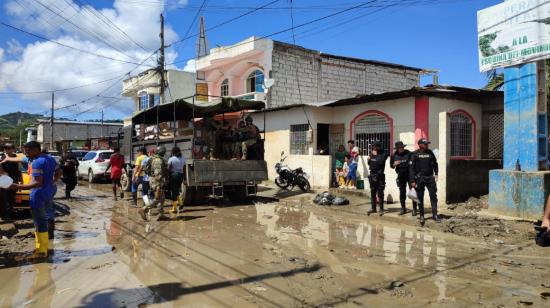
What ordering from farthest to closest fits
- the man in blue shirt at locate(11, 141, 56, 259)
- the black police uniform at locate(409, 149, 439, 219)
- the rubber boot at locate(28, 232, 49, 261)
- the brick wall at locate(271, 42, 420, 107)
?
the brick wall at locate(271, 42, 420, 107), the black police uniform at locate(409, 149, 439, 219), the rubber boot at locate(28, 232, 49, 261), the man in blue shirt at locate(11, 141, 56, 259)

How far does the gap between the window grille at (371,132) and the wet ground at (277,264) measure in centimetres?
509

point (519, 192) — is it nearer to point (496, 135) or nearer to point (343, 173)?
point (496, 135)

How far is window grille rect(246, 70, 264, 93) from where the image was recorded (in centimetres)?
2327

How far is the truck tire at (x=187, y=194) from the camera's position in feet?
40.1

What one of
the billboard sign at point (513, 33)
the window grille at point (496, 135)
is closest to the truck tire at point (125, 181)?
the billboard sign at point (513, 33)

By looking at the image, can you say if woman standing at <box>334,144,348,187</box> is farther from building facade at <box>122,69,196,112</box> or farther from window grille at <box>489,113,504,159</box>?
building facade at <box>122,69,196,112</box>

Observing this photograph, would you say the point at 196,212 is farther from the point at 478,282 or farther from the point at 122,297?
the point at 478,282

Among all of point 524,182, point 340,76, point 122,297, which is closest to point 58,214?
point 122,297

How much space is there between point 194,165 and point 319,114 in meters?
6.60

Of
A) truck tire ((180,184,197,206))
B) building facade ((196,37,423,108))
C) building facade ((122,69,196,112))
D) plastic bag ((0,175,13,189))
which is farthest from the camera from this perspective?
building facade ((122,69,196,112))

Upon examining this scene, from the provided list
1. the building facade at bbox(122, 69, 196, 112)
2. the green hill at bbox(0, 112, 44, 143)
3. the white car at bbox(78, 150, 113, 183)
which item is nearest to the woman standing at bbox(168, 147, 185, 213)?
the white car at bbox(78, 150, 113, 183)

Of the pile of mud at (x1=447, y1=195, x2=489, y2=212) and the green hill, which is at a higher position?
the green hill

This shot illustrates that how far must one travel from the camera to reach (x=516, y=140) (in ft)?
33.0

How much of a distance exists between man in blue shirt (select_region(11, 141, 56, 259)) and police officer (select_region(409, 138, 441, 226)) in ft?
23.1
